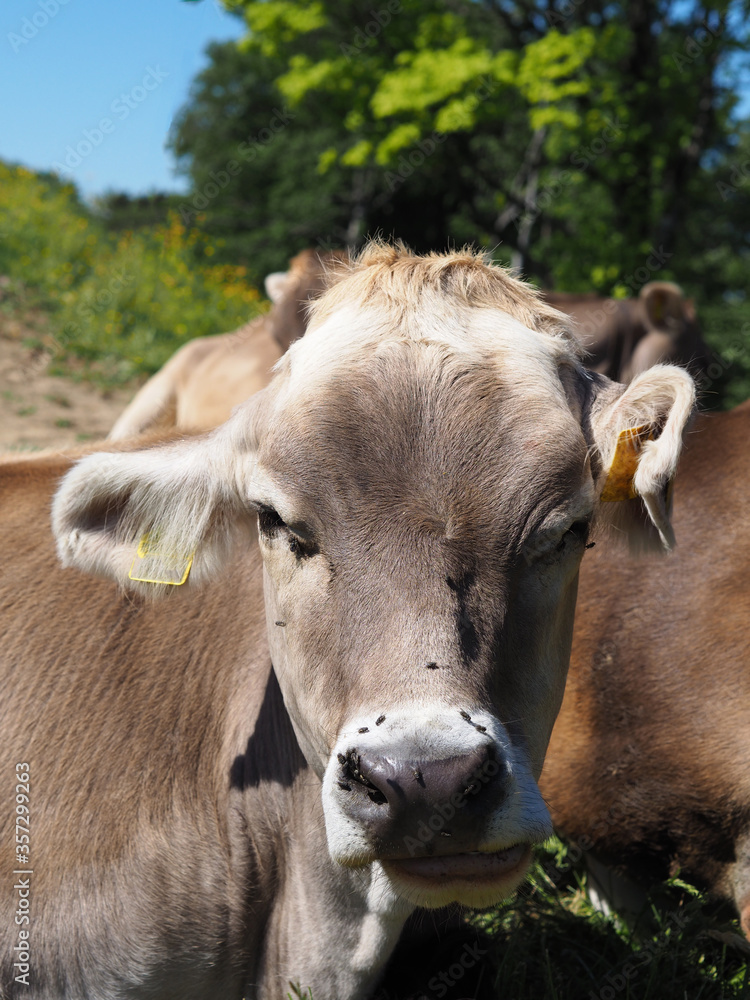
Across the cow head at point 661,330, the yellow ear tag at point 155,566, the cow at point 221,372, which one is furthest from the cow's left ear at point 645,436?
the cow head at point 661,330

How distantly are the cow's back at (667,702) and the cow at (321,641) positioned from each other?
0.96m

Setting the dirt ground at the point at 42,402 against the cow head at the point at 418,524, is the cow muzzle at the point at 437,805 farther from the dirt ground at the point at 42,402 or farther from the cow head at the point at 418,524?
the dirt ground at the point at 42,402

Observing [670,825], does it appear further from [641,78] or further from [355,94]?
[641,78]

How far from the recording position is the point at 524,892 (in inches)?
140

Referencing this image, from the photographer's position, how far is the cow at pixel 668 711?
10.3ft

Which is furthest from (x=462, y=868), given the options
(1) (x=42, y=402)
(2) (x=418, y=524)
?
(1) (x=42, y=402)

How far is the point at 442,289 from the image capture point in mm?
2355

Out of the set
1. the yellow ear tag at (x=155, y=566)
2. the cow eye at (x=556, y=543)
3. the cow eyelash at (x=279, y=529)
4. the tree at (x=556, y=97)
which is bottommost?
the yellow ear tag at (x=155, y=566)

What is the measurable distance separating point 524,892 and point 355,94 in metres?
14.4

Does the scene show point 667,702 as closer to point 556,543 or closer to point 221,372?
point 556,543

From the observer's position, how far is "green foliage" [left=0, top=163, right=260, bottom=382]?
14352 millimetres

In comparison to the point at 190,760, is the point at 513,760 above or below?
above

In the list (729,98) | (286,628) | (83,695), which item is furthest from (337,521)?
(729,98)

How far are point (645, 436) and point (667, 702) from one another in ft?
4.60
